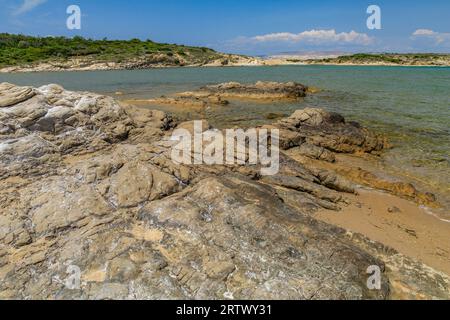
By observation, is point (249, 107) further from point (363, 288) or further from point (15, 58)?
point (15, 58)

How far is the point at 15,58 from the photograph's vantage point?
79250 millimetres

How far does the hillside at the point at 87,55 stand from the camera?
77.6 m

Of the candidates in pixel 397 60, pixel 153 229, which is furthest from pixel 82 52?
pixel 397 60

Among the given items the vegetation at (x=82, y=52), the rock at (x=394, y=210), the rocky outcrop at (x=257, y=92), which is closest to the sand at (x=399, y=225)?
the rock at (x=394, y=210)

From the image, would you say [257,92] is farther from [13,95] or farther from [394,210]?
[13,95]

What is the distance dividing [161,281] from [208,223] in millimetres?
1547

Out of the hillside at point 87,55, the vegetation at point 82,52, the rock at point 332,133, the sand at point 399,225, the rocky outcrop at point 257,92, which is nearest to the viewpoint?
the sand at point 399,225

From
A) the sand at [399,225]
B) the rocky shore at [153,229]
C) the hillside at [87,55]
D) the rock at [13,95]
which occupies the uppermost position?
the hillside at [87,55]

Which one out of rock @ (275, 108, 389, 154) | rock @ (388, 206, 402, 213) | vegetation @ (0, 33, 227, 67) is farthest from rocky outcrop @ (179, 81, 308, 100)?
vegetation @ (0, 33, 227, 67)

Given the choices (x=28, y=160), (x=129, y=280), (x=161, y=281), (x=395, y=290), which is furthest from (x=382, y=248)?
(x=28, y=160)

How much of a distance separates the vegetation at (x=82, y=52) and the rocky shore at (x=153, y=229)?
78315 mm

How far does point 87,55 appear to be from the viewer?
3467 inches

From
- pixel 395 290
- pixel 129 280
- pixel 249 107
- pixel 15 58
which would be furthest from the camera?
pixel 15 58

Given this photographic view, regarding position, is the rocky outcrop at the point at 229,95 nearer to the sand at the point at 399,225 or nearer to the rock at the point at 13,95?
the rock at the point at 13,95
